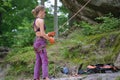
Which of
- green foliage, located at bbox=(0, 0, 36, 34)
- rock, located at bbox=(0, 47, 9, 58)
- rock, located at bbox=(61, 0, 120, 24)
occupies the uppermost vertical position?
rock, located at bbox=(61, 0, 120, 24)

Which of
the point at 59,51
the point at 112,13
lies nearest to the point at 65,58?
the point at 59,51

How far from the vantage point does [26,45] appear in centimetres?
1288

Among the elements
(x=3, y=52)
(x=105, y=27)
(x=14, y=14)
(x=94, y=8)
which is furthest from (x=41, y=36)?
(x=14, y=14)

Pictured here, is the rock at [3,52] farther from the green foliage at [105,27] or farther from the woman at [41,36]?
the woman at [41,36]

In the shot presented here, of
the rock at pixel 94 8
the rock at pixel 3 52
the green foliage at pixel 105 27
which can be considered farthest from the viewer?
the rock at pixel 3 52

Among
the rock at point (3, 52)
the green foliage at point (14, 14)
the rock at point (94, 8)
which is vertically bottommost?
the rock at point (3, 52)

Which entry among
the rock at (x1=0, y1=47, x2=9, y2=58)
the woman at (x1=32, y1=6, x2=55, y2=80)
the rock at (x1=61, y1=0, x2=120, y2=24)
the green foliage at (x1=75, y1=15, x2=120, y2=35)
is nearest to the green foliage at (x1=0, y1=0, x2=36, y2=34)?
the rock at (x1=0, y1=47, x2=9, y2=58)

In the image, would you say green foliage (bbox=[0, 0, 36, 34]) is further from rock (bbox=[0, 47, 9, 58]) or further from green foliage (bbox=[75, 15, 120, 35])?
green foliage (bbox=[75, 15, 120, 35])

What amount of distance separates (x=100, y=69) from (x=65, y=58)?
198 centimetres

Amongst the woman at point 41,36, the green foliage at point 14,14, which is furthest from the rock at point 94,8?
the green foliage at point 14,14

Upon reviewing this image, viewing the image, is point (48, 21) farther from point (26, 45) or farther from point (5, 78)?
point (5, 78)

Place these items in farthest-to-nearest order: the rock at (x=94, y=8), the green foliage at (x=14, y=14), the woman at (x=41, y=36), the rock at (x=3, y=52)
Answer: the green foliage at (x=14, y=14)
the rock at (x=3, y=52)
the rock at (x=94, y=8)
the woman at (x=41, y=36)

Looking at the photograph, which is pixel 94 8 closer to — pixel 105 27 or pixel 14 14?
pixel 105 27

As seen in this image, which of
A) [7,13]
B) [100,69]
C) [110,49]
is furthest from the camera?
[7,13]
